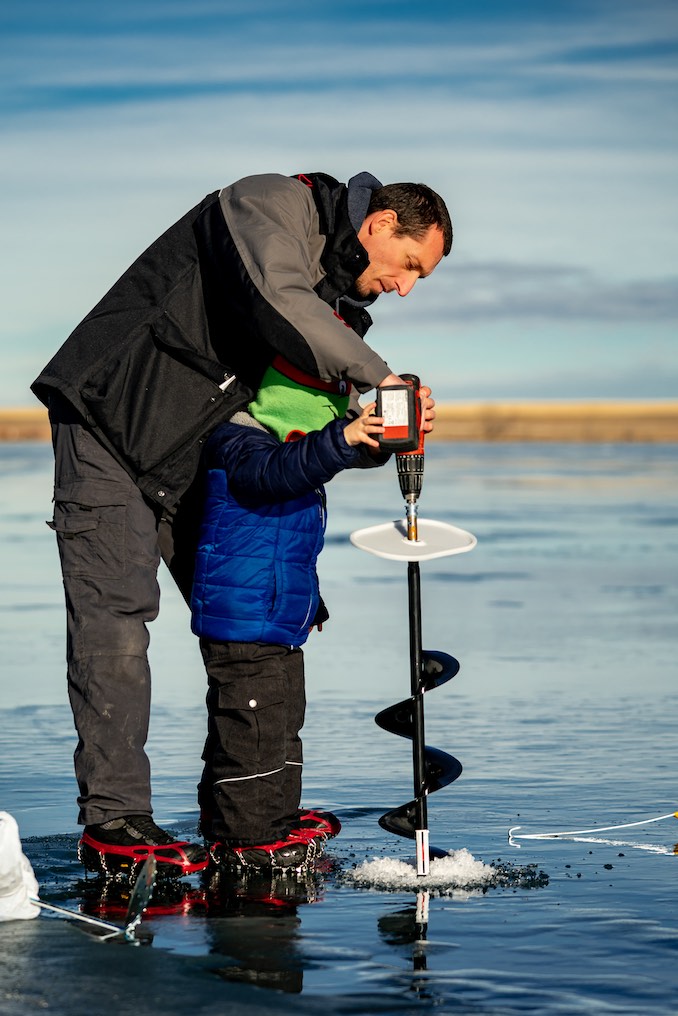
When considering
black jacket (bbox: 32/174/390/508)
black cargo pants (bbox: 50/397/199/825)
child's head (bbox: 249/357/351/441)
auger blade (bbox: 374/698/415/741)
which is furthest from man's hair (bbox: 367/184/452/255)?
auger blade (bbox: 374/698/415/741)

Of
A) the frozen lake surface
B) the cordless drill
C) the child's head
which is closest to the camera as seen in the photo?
the frozen lake surface

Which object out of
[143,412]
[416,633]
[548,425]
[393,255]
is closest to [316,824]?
[416,633]

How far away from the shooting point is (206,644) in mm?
4957

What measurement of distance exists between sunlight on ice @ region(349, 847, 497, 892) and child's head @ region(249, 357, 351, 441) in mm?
1299

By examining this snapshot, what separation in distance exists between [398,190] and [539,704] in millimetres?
3255

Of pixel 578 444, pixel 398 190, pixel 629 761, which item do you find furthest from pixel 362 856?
pixel 578 444

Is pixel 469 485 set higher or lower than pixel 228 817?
higher

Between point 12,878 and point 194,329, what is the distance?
1742mm

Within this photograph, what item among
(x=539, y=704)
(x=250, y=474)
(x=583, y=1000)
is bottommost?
(x=583, y=1000)

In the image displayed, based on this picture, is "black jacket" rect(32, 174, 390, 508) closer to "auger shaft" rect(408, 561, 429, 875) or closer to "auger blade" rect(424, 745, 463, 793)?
"auger shaft" rect(408, 561, 429, 875)

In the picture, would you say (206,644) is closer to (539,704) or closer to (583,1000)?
(583,1000)

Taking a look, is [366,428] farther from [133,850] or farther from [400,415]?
[133,850]

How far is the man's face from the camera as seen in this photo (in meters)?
4.91

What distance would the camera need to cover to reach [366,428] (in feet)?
14.7
